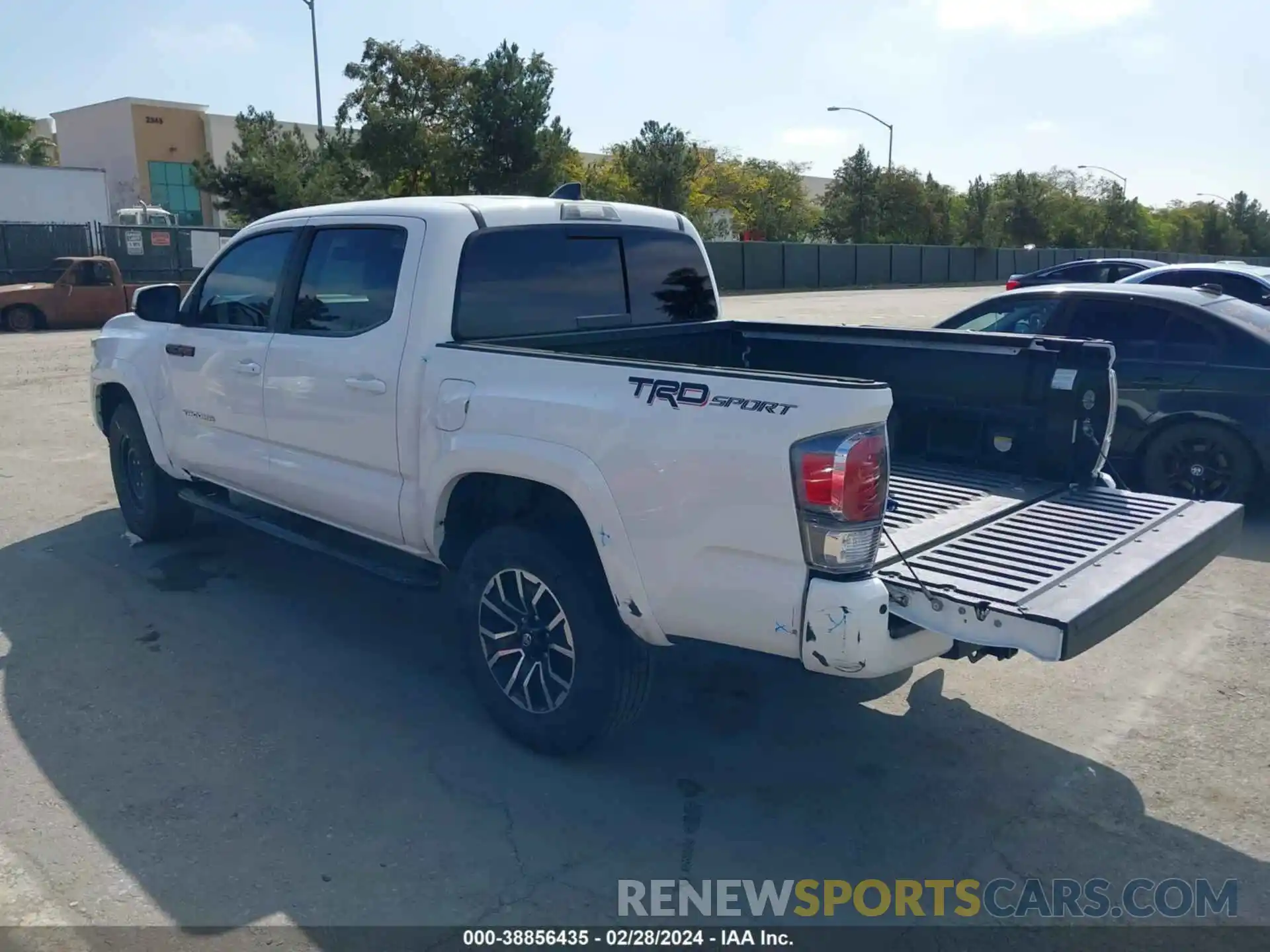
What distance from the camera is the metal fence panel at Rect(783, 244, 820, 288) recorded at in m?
42.8

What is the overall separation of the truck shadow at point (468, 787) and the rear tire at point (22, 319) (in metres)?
20.5

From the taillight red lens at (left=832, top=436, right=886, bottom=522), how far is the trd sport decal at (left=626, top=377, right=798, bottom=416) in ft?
0.77

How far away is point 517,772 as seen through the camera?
162 inches

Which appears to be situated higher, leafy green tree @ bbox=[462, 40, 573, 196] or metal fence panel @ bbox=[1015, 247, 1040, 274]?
leafy green tree @ bbox=[462, 40, 573, 196]

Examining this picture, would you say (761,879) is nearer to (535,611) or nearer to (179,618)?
(535,611)

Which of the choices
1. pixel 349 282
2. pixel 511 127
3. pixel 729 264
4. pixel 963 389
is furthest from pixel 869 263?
pixel 349 282

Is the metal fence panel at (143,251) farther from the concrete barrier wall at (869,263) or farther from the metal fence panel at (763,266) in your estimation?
the metal fence panel at (763,266)

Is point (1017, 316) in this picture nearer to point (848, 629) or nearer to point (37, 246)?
point (848, 629)

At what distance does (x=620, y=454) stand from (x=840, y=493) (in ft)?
2.60

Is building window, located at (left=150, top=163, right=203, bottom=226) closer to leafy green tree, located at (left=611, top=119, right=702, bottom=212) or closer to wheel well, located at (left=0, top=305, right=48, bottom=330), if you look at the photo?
leafy green tree, located at (left=611, top=119, right=702, bottom=212)

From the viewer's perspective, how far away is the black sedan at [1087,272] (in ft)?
61.5

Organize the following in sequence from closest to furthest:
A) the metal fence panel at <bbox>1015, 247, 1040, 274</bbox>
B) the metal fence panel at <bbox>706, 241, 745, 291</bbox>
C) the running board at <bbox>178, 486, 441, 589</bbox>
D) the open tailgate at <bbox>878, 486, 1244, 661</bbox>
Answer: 1. the open tailgate at <bbox>878, 486, 1244, 661</bbox>
2. the running board at <bbox>178, 486, 441, 589</bbox>
3. the metal fence panel at <bbox>706, 241, 745, 291</bbox>
4. the metal fence panel at <bbox>1015, 247, 1040, 274</bbox>

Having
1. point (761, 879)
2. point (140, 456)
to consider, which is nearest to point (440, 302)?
point (761, 879)

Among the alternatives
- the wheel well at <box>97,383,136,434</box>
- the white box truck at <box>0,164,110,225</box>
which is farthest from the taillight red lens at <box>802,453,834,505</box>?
the white box truck at <box>0,164,110,225</box>
